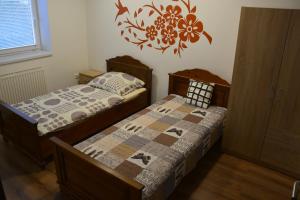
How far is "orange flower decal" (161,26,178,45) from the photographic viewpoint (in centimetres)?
347

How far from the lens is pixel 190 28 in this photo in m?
3.32

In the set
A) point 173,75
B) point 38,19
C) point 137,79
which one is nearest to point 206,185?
point 173,75

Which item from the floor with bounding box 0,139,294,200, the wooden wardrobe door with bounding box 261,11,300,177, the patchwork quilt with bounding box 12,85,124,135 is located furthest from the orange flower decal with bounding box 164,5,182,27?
the floor with bounding box 0,139,294,200

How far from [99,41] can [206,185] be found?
2.91 metres

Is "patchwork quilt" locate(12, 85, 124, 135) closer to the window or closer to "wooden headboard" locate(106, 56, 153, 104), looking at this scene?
"wooden headboard" locate(106, 56, 153, 104)

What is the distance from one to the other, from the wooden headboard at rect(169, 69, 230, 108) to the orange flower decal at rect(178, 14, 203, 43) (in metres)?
0.43

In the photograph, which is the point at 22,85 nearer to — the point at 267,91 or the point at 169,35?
the point at 169,35

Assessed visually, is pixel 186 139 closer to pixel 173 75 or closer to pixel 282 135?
pixel 282 135

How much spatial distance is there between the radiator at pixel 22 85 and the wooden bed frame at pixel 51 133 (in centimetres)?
63

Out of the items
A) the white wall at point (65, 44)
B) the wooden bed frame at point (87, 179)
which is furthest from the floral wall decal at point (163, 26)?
the wooden bed frame at point (87, 179)

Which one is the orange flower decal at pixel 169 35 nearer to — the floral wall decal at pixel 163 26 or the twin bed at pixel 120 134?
the floral wall decal at pixel 163 26

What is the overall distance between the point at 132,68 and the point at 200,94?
4.10ft

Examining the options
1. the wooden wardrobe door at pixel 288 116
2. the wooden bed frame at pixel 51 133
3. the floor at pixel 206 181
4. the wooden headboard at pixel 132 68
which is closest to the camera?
the wooden wardrobe door at pixel 288 116

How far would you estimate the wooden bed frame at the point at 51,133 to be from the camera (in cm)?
270
